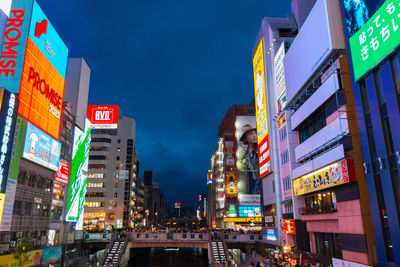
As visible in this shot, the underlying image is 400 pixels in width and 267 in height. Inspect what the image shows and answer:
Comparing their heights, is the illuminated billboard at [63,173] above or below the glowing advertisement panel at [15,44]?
below

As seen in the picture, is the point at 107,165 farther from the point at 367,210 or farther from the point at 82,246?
the point at 367,210

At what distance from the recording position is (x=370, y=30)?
25.0 metres

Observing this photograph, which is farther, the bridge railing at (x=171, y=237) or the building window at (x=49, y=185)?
the bridge railing at (x=171, y=237)

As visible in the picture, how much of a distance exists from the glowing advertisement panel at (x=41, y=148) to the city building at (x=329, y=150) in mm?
Result: 34489

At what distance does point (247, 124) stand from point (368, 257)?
71059mm

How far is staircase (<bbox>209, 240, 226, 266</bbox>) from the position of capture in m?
45.1

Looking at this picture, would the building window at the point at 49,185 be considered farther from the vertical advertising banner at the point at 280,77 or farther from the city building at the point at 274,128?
the vertical advertising banner at the point at 280,77

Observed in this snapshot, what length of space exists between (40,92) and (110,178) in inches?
2812

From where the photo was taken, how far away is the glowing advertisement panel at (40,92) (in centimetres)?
3934

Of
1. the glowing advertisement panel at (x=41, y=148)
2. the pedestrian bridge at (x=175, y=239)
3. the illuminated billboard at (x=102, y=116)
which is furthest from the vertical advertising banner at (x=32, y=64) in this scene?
the illuminated billboard at (x=102, y=116)

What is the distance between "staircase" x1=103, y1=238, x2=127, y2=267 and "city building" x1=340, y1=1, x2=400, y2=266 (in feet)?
115

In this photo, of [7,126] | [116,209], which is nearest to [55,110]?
[7,126]

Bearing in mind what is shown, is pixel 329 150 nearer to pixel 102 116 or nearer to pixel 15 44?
pixel 15 44

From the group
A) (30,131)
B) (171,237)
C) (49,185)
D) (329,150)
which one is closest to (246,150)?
(171,237)
